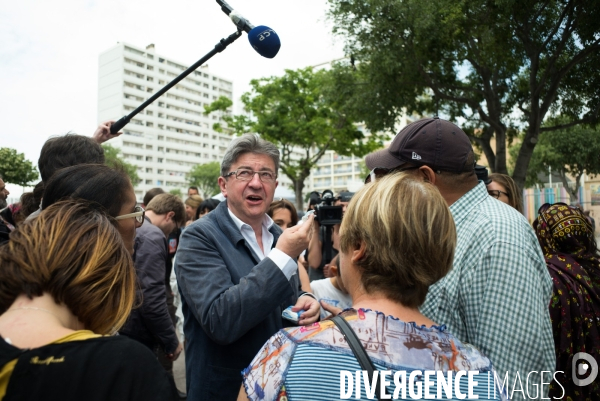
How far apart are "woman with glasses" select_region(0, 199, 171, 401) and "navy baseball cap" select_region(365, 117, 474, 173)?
119 cm

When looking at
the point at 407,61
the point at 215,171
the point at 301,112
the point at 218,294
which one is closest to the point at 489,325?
the point at 218,294

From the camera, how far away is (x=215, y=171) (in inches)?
2849

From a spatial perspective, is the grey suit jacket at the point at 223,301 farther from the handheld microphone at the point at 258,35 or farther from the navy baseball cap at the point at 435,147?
the handheld microphone at the point at 258,35

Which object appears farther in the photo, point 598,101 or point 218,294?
point 598,101

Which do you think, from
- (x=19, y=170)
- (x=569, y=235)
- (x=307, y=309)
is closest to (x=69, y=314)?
(x=307, y=309)

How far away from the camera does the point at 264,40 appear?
303cm

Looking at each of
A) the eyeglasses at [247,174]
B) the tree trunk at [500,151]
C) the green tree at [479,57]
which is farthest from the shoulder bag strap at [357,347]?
the tree trunk at [500,151]

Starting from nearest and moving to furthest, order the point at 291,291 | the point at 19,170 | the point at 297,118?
1. the point at 291,291
2. the point at 297,118
3. the point at 19,170

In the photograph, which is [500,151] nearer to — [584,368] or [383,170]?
[584,368]

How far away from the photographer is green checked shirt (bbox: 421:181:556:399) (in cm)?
158

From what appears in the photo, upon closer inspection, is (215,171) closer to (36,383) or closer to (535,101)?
(535,101)

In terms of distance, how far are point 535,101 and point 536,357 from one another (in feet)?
32.8

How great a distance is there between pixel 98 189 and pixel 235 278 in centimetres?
72

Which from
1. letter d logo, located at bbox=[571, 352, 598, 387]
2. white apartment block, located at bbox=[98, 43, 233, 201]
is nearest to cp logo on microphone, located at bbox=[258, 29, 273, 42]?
letter d logo, located at bbox=[571, 352, 598, 387]
